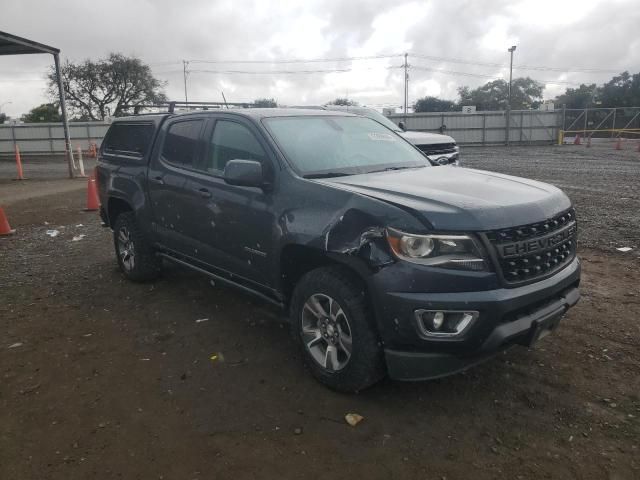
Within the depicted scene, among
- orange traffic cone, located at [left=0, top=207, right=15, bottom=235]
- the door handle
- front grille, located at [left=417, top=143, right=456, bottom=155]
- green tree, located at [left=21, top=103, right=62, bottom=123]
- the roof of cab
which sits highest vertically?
green tree, located at [left=21, top=103, right=62, bottom=123]

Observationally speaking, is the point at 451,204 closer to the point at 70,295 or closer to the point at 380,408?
the point at 380,408

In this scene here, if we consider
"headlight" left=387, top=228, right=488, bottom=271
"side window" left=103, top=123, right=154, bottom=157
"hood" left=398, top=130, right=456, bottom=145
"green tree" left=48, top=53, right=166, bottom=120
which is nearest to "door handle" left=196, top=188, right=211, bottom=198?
"side window" left=103, top=123, right=154, bottom=157

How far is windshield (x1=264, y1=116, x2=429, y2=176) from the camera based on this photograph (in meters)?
3.85

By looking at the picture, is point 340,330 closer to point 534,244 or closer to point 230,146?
point 534,244

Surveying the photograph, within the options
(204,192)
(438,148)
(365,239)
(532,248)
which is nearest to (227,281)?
(204,192)

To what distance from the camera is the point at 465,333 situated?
9.29 ft

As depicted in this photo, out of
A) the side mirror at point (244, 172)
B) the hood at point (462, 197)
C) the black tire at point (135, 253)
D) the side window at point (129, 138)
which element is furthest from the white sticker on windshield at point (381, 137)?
the black tire at point (135, 253)

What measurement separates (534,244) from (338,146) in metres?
1.73

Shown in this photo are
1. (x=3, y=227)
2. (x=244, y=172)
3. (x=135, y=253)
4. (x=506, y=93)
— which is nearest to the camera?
(x=244, y=172)

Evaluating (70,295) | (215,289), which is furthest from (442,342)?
(70,295)

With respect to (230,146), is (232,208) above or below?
below

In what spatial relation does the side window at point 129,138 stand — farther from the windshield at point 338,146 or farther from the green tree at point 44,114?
the green tree at point 44,114

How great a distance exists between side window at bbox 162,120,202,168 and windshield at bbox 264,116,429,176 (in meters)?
0.87

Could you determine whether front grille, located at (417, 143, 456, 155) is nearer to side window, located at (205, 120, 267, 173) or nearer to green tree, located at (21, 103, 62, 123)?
side window, located at (205, 120, 267, 173)
